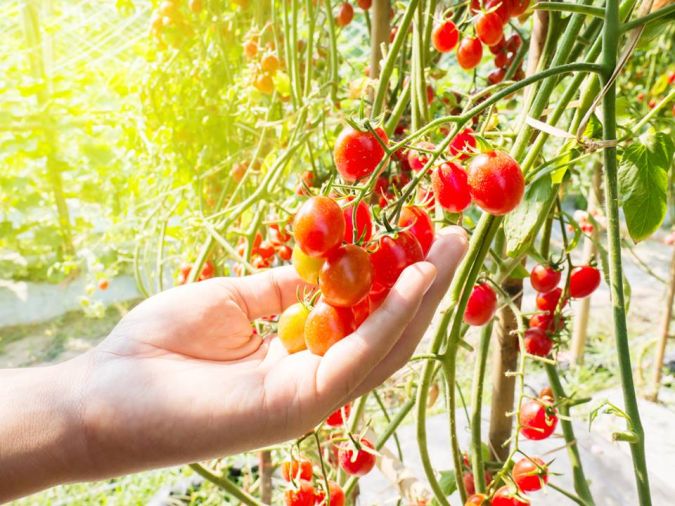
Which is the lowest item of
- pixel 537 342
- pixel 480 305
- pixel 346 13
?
pixel 537 342

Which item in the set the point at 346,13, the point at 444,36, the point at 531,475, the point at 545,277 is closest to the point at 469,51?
the point at 444,36

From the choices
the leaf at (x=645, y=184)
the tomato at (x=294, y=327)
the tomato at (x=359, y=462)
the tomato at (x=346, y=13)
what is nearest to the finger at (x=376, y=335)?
the tomato at (x=294, y=327)

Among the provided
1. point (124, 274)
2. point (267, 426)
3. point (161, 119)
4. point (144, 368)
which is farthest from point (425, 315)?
point (124, 274)

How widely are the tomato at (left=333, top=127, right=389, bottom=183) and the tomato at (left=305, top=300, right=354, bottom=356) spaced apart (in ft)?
0.40

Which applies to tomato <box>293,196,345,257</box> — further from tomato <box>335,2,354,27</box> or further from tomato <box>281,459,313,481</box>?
tomato <box>335,2,354,27</box>

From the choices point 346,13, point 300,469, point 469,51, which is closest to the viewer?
point 300,469

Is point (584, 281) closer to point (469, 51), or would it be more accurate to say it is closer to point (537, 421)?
Result: point (537, 421)

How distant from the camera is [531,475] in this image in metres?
0.64

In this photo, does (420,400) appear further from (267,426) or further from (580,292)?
(580,292)

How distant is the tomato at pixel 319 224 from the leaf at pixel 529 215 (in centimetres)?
18

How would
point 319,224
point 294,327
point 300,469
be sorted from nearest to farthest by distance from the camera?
point 319,224 < point 294,327 < point 300,469

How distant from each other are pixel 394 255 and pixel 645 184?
24 centimetres

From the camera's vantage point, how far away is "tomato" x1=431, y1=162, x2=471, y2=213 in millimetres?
500

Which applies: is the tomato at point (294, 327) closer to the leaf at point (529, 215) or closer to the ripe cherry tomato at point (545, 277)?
the leaf at point (529, 215)
